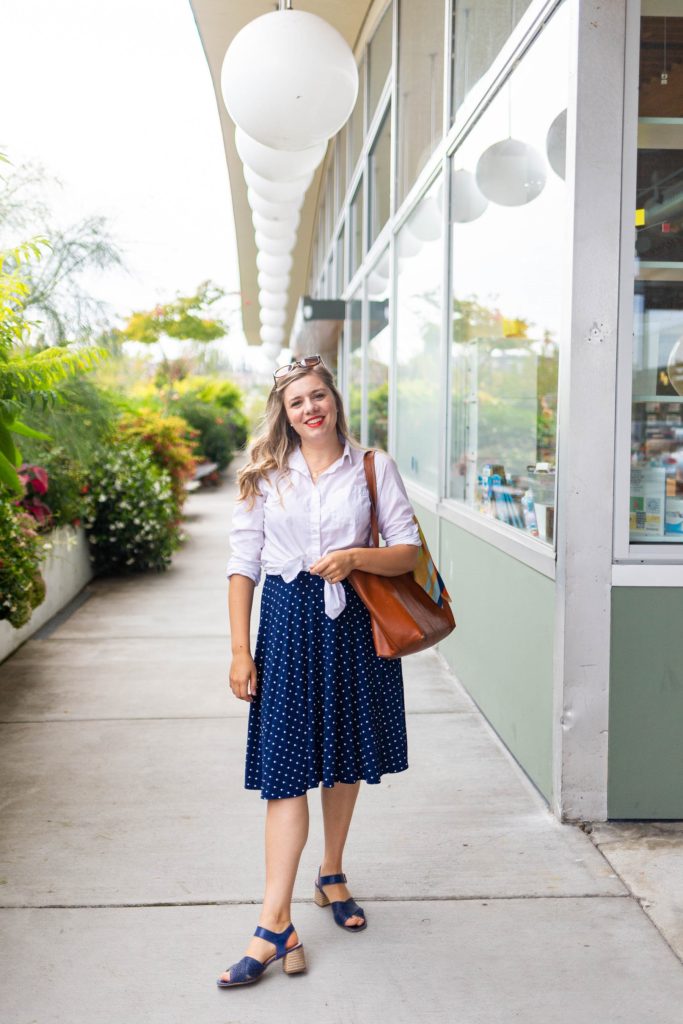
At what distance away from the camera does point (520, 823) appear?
3309mm

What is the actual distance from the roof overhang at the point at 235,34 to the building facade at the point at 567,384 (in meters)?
2.45

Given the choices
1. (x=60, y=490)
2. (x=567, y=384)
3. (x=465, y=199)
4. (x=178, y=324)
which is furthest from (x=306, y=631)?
(x=178, y=324)

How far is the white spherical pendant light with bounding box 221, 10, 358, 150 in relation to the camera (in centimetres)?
386

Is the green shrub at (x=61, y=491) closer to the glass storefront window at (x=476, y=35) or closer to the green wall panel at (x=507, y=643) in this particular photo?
the green wall panel at (x=507, y=643)

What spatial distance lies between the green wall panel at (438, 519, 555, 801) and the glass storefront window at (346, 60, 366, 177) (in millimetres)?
5159

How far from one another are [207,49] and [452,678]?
5.53 meters

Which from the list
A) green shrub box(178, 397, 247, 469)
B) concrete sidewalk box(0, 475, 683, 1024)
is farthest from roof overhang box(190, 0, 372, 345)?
concrete sidewalk box(0, 475, 683, 1024)

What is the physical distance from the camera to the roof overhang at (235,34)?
733cm

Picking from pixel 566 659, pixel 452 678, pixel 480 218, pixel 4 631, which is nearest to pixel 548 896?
pixel 566 659

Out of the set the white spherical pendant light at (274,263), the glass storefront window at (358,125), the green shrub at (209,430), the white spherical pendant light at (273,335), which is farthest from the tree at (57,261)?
the green shrub at (209,430)

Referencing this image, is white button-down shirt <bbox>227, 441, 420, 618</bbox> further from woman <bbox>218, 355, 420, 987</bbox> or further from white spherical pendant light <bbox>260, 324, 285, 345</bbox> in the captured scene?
white spherical pendant light <bbox>260, 324, 285, 345</bbox>

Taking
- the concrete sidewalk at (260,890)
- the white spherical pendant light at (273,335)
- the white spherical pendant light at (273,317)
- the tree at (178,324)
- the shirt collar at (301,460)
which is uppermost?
the tree at (178,324)

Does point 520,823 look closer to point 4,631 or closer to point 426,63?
point 4,631

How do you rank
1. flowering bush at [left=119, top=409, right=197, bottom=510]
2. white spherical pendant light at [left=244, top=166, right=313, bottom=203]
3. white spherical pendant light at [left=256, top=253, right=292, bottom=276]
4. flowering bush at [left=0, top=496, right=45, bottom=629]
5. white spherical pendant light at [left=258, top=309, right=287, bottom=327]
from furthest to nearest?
white spherical pendant light at [left=258, top=309, right=287, bottom=327] → white spherical pendant light at [left=256, top=253, right=292, bottom=276] → flowering bush at [left=119, top=409, right=197, bottom=510] → white spherical pendant light at [left=244, top=166, right=313, bottom=203] → flowering bush at [left=0, top=496, right=45, bottom=629]
